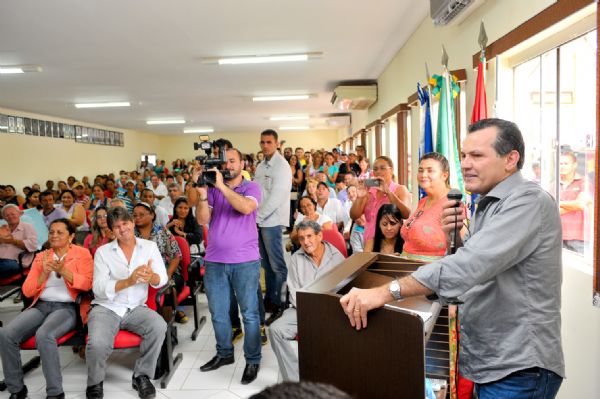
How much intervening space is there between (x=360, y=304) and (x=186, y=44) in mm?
4908

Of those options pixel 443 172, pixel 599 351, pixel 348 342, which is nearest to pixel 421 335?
pixel 348 342

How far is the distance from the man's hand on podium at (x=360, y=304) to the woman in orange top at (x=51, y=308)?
269 cm

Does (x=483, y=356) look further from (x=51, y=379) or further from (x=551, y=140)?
(x=51, y=379)

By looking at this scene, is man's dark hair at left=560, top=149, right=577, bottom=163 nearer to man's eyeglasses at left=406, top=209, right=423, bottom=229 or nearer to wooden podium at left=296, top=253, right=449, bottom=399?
man's eyeglasses at left=406, top=209, right=423, bottom=229

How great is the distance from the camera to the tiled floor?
3.10 metres

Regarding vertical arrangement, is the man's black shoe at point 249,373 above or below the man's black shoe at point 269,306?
below

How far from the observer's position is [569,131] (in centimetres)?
251

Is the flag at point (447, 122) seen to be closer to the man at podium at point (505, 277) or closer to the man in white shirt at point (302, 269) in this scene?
the man in white shirt at point (302, 269)

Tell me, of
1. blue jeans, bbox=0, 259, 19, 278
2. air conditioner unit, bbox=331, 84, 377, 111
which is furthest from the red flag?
air conditioner unit, bbox=331, 84, 377, 111

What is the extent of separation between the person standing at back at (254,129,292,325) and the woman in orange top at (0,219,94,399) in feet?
4.91

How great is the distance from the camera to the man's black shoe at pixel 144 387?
9.91 ft

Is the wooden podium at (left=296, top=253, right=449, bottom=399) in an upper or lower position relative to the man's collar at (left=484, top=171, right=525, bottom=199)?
lower

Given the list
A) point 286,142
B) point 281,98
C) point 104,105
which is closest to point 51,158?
point 104,105

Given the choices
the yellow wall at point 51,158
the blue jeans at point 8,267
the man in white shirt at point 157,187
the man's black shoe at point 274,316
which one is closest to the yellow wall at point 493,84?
the man's black shoe at point 274,316
